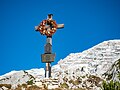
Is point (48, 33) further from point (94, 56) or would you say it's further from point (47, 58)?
point (94, 56)

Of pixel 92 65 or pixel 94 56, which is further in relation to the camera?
pixel 94 56

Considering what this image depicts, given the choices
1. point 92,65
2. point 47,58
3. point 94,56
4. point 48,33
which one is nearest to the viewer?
point 47,58

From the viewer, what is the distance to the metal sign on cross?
23.9 metres

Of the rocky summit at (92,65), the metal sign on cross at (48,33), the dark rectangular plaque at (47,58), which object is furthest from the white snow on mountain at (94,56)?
the dark rectangular plaque at (47,58)

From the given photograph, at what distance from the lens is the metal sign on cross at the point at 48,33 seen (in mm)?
23859

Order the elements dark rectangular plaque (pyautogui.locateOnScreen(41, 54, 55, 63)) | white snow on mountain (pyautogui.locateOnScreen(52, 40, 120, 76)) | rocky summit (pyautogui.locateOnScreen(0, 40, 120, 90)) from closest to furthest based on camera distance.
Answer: dark rectangular plaque (pyautogui.locateOnScreen(41, 54, 55, 63)) → rocky summit (pyautogui.locateOnScreen(0, 40, 120, 90)) → white snow on mountain (pyautogui.locateOnScreen(52, 40, 120, 76))

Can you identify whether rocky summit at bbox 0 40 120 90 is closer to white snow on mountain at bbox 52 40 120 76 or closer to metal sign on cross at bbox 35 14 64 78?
white snow on mountain at bbox 52 40 120 76

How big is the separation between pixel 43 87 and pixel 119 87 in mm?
8894

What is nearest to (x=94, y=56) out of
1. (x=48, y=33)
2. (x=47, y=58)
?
(x=48, y=33)

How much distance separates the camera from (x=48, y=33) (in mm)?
24297

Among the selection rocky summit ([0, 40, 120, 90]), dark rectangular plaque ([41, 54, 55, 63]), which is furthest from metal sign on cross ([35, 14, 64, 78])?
rocky summit ([0, 40, 120, 90])

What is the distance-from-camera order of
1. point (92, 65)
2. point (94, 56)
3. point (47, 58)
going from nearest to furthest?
point (47, 58) → point (92, 65) → point (94, 56)

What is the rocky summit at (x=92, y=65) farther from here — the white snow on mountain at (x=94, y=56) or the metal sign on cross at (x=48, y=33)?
the metal sign on cross at (x=48, y=33)

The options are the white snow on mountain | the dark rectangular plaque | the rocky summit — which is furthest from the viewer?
the white snow on mountain
